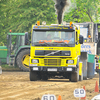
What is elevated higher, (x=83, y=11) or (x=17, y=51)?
(x=83, y=11)

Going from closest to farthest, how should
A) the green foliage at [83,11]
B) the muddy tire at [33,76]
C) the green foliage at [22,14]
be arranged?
1. the muddy tire at [33,76]
2. the green foliage at [22,14]
3. the green foliage at [83,11]

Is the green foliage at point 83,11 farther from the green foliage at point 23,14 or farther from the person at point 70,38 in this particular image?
the person at point 70,38

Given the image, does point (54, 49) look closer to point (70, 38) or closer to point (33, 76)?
point (70, 38)

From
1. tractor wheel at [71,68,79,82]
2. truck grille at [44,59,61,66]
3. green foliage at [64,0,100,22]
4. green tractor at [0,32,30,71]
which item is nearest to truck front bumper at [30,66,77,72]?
truck grille at [44,59,61,66]

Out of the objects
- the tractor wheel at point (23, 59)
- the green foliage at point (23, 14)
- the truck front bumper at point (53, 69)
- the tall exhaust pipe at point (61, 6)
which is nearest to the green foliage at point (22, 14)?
the green foliage at point (23, 14)

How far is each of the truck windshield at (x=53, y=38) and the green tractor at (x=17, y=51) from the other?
566 centimetres

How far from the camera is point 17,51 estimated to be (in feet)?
68.2

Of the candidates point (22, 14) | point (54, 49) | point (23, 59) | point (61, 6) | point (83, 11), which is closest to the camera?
point (54, 49)

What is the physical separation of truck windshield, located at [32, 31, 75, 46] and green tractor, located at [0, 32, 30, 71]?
18.6 feet

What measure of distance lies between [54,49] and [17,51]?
6.66 meters

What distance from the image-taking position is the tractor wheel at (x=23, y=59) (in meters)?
20.3

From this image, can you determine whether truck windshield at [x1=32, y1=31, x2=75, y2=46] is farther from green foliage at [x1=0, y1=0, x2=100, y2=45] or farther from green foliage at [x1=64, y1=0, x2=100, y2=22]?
green foliage at [x1=64, y1=0, x2=100, y2=22]

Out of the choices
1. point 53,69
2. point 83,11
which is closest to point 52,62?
point 53,69

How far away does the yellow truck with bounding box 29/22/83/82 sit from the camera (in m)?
14.5
